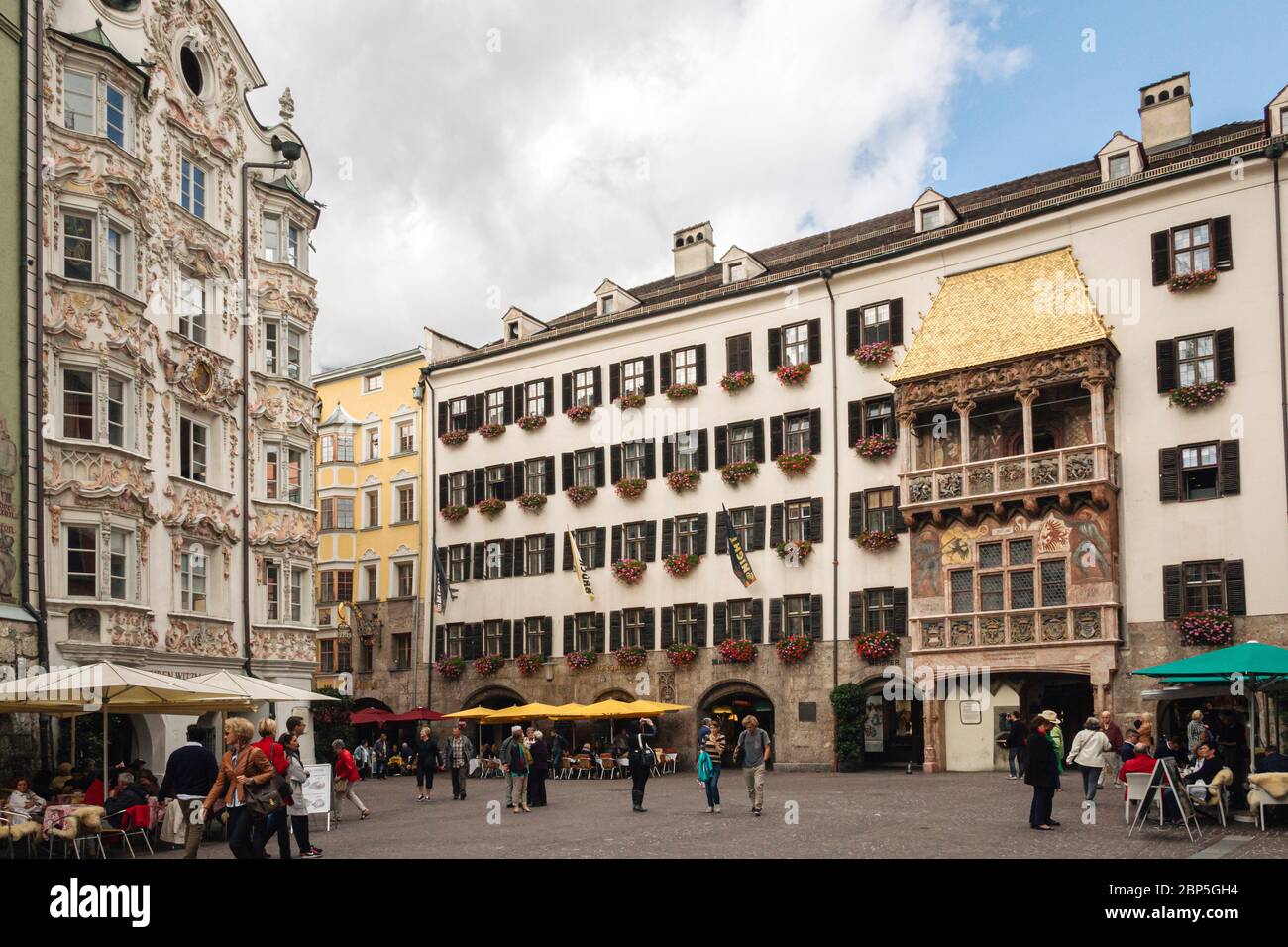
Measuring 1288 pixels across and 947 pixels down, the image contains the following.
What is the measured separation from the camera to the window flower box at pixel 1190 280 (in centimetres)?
3541

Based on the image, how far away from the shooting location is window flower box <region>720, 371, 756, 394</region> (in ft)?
145

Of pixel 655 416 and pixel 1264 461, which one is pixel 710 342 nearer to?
pixel 655 416

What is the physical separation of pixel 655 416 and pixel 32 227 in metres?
23.4

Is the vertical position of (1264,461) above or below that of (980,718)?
above

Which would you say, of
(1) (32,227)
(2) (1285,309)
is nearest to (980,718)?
(2) (1285,309)

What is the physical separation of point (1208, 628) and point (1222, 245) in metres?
9.72

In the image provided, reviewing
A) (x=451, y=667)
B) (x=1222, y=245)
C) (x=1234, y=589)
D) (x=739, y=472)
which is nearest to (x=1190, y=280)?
(x=1222, y=245)

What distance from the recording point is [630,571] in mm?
45969

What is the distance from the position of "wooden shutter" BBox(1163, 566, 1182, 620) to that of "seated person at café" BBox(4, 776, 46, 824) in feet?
86.4

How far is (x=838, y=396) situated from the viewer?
42094mm

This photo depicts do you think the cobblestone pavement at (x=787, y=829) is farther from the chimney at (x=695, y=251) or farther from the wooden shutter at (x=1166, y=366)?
the chimney at (x=695, y=251)

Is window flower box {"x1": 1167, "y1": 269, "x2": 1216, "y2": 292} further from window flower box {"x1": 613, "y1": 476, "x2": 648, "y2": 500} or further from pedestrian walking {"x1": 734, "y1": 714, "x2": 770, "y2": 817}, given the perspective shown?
pedestrian walking {"x1": 734, "y1": 714, "x2": 770, "y2": 817}

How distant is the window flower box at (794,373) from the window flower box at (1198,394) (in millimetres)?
11116

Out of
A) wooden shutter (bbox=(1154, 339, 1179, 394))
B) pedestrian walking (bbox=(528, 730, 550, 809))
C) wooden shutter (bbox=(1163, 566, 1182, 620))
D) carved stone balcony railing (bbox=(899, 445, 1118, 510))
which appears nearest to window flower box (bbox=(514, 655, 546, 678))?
carved stone balcony railing (bbox=(899, 445, 1118, 510))
